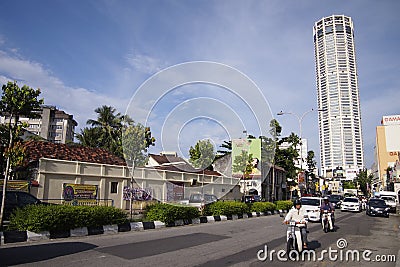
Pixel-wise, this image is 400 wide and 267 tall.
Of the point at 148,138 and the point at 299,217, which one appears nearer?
the point at 299,217

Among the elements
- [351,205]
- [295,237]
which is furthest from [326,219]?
[351,205]

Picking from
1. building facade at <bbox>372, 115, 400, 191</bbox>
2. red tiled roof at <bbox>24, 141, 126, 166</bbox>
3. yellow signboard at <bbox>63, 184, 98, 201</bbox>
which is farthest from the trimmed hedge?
building facade at <bbox>372, 115, 400, 191</bbox>

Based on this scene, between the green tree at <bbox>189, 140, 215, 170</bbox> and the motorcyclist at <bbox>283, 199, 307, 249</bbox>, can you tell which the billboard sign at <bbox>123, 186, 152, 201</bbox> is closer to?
the green tree at <bbox>189, 140, 215, 170</bbox>

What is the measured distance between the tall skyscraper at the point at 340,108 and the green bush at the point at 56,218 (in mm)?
180368

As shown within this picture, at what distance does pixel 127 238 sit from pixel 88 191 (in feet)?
45.3

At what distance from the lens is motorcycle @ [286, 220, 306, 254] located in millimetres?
8664

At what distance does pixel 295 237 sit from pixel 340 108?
192 meters

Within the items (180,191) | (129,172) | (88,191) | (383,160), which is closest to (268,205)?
(180,191)

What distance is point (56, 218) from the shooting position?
10898 millimetres

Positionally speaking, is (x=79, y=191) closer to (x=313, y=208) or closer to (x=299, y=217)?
(x=313, y=208)

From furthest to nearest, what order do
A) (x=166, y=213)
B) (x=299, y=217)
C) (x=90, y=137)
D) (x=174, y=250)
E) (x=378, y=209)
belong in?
(x=90, y=137) < (x=378, y=209) < (x=166, y=213) < (x=174, y=250) < (x=299, y=217)

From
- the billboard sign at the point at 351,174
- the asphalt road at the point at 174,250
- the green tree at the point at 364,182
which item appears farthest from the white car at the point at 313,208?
the billboard sign at the point at 351,174

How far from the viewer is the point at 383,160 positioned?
87375 mm

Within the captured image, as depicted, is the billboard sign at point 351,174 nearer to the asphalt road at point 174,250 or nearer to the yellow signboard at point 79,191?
the yellow signboard at point 79,191
